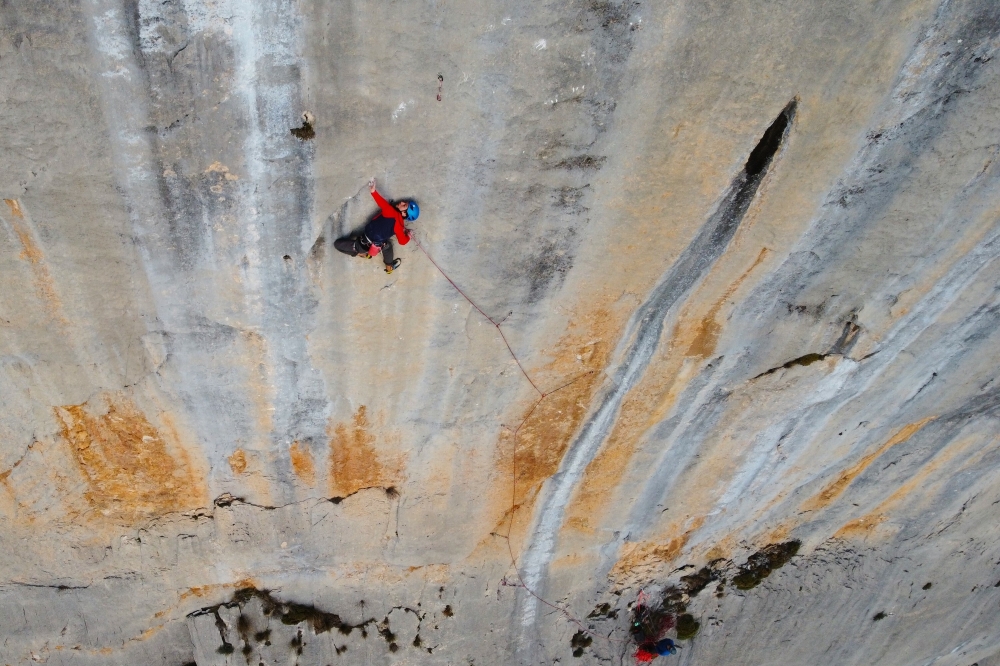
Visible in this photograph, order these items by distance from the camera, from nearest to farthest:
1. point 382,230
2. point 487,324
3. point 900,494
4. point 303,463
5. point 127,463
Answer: point 382,230 < point 487,324 < point 127,463 < point 303,463 < point 900,494

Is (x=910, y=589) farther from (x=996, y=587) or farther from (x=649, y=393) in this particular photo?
(x=649, y=393)

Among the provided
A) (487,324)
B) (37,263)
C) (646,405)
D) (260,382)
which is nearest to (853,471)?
(646,405)

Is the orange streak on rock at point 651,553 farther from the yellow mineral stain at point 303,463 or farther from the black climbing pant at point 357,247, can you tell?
the black climbing pant at point 357,247

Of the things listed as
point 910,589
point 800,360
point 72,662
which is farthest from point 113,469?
point 910,589

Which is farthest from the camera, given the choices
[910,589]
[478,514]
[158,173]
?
[910,589]

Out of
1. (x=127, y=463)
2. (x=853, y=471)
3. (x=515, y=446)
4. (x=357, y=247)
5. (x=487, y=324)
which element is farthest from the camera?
(x=853, y=471)

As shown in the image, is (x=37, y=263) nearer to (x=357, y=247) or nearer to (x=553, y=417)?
(x=357, y=247)

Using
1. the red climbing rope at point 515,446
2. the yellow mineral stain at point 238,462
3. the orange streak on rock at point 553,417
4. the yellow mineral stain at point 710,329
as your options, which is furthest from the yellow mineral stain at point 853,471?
the yellow mineral stain at point 238,462

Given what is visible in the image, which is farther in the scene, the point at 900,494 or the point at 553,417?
the point at 900,494
